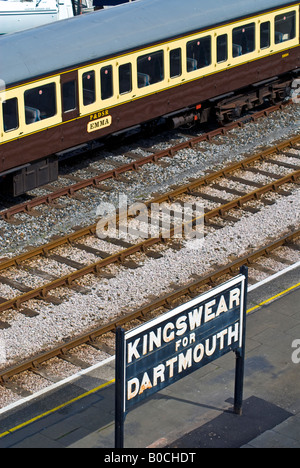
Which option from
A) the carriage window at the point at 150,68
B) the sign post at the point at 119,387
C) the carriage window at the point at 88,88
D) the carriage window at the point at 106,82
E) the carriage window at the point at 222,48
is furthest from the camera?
the carriage window at the point at 222,48

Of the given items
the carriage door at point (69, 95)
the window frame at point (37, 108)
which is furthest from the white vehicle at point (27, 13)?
the window frame at point (37, 108)

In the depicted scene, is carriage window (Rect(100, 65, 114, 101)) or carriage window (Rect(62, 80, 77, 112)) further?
carriage window (Rect(100, 65, 114, 101))

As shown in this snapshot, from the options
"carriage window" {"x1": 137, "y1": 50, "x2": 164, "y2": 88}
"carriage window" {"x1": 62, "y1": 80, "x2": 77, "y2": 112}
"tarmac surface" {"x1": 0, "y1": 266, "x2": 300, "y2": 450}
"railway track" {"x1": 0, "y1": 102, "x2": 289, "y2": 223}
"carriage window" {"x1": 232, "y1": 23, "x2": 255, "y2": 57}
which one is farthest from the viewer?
"carriage window" {"x1": 232, "y1": 23, "x2": 255, "y2": 57}

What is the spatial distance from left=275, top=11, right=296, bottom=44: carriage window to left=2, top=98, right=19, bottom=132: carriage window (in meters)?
8.99

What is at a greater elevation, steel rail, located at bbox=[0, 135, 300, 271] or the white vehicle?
the white vehicle

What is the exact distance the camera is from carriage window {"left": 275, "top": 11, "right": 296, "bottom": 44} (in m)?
23.8

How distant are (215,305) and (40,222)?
7.95 metres

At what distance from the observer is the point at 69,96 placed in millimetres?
19125

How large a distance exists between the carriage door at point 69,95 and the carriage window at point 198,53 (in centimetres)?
367

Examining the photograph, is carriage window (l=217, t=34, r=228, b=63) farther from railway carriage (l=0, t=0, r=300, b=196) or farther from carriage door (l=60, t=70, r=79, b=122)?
carriage door (l=60, t=70, r=79, b=122)

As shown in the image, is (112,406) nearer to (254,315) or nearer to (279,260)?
(254,315)

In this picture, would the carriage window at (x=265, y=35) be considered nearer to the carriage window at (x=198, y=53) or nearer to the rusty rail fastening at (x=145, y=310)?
the carriage window at (x=198, y=53)

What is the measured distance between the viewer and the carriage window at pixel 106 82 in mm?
19688

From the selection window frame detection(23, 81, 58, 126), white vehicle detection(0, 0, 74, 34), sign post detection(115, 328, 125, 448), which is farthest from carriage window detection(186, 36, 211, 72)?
sign post detection(115, 328, 125, 448)
